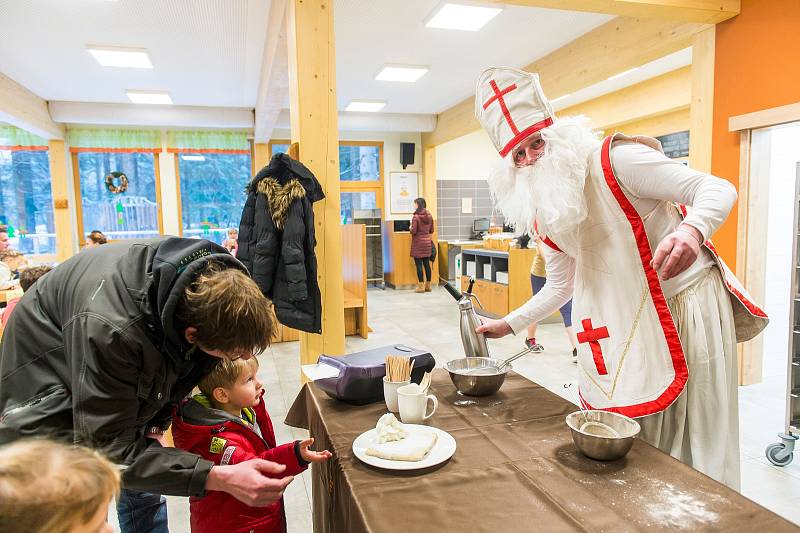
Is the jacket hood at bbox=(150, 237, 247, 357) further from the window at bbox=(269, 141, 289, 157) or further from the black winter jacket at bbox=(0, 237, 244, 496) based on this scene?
the window at bbox=(269, 141, 289, 157)

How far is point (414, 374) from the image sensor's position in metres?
1.49

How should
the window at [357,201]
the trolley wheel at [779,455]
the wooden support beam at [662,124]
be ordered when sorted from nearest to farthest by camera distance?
the trolley wheel at [779,455] < the wooden support beam at [662,124] < the window at [357,201]

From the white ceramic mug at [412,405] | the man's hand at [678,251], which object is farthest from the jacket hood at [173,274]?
the man's hand at [678,251]

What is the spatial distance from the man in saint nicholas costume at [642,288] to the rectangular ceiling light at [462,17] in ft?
11.0

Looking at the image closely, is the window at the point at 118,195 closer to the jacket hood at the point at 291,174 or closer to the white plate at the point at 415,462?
the jacket hood at the point at 291,174

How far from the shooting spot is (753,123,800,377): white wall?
3643 mm

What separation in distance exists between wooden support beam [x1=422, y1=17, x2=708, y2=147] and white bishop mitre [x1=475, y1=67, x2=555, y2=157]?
10.3ft

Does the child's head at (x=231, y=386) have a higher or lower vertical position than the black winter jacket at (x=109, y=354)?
lower

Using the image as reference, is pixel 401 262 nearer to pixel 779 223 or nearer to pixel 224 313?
pixel 779 223

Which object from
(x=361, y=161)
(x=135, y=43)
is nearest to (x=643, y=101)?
(x=361, y=161)

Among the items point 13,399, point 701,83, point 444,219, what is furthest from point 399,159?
point 13,399

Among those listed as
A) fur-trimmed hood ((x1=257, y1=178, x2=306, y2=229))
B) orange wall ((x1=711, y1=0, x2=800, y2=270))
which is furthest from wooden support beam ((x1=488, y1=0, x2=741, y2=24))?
fur-trimmed hood ((x1=257, y1=178, x2=306, y2=229))

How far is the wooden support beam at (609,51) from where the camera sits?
410cm

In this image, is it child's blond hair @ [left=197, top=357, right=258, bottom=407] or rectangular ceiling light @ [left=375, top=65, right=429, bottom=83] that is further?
rectangular ceiling light @ [left=375, top=65, right=429, bottom=83]
